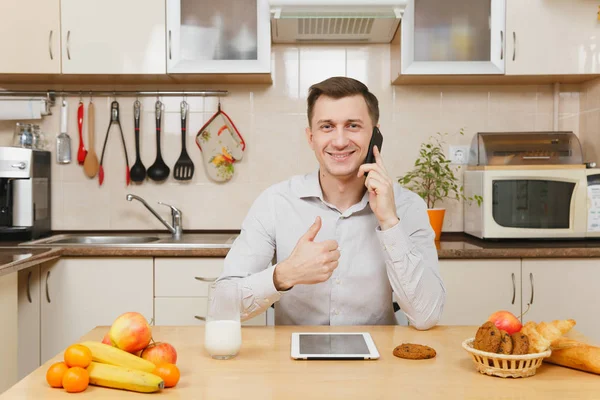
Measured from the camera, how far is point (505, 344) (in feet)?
3.85

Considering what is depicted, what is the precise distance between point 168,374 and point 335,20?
2157 mm

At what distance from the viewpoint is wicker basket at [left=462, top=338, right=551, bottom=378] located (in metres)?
1.15

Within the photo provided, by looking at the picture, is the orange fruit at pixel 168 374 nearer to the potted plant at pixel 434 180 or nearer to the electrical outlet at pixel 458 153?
the potted plant at pixel 434 180

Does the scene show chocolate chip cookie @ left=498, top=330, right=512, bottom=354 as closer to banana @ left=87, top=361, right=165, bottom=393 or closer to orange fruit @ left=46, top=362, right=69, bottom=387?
banana @ left=87, top=361, right=165, bottom=393

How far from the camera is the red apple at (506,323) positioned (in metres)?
1.29

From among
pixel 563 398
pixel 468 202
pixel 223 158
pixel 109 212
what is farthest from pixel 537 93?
pixel 563 398

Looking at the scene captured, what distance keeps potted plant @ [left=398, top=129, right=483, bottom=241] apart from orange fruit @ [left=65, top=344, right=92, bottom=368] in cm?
209

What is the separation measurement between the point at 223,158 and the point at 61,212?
2.95 feet

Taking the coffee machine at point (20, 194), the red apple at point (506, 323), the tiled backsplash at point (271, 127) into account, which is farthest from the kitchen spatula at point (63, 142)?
the red apple at point (506, 323)

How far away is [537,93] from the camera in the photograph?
3.29 meters

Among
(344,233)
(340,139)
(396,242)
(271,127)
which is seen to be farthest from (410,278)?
(271,127)

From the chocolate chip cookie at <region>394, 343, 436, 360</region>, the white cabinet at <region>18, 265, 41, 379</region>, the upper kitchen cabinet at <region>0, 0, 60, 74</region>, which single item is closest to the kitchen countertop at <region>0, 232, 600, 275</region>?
the white cabinet at <region>18, 265, 41, 379</region>

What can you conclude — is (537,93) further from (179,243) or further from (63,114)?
(63,114)

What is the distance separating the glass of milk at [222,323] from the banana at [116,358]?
0.18 m
